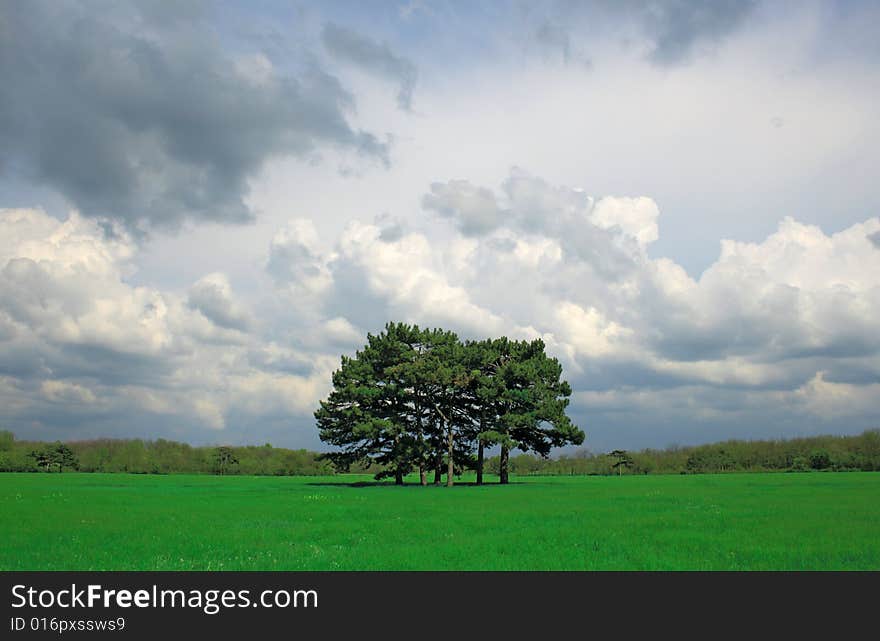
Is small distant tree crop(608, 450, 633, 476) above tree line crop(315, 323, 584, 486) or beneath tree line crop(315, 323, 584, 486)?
beneath

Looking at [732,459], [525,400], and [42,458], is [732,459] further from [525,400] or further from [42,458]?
[42,458]

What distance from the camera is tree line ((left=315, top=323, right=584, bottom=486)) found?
70188mm

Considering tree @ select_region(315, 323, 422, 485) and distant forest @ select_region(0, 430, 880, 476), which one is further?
distant forest @ select_region(0, 430, 880, 476)

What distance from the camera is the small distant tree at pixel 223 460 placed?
15291cm

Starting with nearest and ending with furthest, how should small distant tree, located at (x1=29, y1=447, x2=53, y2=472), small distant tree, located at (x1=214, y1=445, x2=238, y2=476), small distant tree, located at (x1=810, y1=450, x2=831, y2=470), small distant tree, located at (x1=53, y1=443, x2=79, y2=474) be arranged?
1. small distant tree, located at (x1=810, y1=450, x2=831, y2=470)
2. small distant tree, located at (x1=29, y1=447, x2=53, y2=472)
3. small distant tree, located at (x1=53, y1=443, x2=79, y2=474)
4. small distant tree, located at (x1=214, y1=445, x2=238, y2=476)

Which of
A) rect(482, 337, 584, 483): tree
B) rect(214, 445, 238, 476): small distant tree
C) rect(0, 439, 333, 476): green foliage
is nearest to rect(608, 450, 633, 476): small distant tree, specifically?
rect(0, 439, 333, 476): green foliage

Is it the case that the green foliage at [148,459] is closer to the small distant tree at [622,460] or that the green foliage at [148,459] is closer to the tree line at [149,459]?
the tree line at [149,459]

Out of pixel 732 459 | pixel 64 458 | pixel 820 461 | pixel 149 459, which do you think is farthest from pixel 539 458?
pixel 64 458

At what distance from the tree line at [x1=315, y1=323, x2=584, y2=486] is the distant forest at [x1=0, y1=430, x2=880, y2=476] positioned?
61.7 m

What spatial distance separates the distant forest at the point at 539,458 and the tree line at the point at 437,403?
61684 mm

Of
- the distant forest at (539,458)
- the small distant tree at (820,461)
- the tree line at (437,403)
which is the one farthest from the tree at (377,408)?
the small distant tree at (820,461)

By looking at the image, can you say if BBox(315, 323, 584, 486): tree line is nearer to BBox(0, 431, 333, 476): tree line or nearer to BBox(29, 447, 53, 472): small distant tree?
BBox(0, 431, 333, 476): tree line
